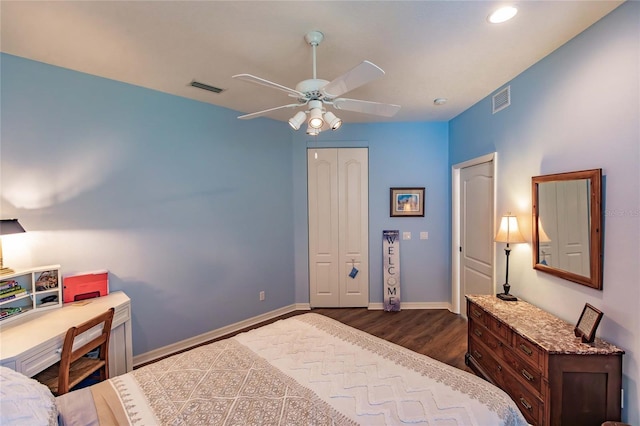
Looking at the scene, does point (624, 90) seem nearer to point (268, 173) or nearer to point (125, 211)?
point (268, 173)

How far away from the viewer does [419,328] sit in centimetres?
337

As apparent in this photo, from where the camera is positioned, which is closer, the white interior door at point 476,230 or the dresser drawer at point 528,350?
the dresser drawer at point 528,350

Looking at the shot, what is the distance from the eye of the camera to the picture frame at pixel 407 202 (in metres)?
3.93

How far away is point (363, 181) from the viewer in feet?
13.1

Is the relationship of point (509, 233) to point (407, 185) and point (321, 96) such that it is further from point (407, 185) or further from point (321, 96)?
point (321, 96)

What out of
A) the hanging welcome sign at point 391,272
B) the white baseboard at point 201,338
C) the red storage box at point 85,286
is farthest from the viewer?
the hanging welcome sign at point 391,272

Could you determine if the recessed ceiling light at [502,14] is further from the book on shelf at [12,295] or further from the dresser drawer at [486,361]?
the book on shelf at [12,295]

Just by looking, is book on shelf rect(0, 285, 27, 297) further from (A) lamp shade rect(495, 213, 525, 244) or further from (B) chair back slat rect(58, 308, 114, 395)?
(A) lamp shade rect(495, 213, 525, 244)

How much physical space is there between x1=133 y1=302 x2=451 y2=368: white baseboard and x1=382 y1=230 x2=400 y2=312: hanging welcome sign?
157mm

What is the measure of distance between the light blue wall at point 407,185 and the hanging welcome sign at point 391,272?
0.10m

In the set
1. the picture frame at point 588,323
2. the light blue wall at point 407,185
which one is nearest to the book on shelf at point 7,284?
the light blue wall at point 407,185

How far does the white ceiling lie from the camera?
1.62 metres

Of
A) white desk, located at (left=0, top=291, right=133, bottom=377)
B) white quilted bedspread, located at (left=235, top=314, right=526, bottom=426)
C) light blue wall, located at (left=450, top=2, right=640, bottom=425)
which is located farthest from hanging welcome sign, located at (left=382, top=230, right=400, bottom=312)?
white desk, located at (left=0, top=291, right=133, bottom=377)

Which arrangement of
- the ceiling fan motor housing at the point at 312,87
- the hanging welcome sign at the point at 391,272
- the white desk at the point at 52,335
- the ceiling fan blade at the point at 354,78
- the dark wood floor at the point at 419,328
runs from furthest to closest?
the hanging welcome sign at the point at 391,272 < the dark wood floor at the point at 419,328 < the ceiling fan motor housing at the point at 312,87 < the white desk at the point at 52,335 < the ceiling fan blade at the point at 354,78
